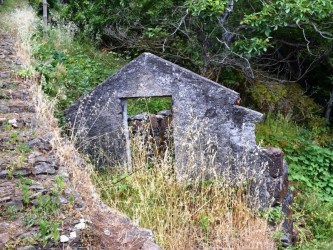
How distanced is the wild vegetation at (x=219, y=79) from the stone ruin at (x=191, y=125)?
1.19ft

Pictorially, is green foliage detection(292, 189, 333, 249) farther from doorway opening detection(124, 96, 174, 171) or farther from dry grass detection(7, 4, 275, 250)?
doorway opening detection(124, 96, 174, 171)

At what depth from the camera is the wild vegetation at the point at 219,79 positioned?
5148 mm

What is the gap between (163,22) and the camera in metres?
8.80

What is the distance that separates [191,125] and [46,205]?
10.0 ft

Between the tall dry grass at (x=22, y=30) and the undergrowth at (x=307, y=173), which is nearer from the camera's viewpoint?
the undergrowth at (x=307, y=173)

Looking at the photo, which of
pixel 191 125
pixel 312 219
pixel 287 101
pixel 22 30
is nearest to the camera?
pixel 191 125

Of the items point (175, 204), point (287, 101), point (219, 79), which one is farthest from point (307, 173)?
point (175, 204)

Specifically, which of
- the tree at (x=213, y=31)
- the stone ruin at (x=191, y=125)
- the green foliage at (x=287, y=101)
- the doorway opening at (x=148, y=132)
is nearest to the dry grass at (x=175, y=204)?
the doorway opening at (x=148, y=132)

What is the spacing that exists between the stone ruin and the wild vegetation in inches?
14.3

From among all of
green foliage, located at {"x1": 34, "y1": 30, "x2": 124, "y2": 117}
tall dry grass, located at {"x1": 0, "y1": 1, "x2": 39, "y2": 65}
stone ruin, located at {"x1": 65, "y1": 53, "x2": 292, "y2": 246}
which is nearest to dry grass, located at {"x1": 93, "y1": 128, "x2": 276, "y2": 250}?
stone ruin, located at {"x1": 65, "y1": 53, "x2": 292, "y2": 246}

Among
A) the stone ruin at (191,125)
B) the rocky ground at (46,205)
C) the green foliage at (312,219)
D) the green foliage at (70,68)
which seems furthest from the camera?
the green foliage at (70,68)

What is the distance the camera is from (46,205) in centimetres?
325

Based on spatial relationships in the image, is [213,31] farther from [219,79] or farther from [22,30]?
[22,30]

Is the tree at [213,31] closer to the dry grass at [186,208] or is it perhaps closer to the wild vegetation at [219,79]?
the wild vegetation at [219,79]
